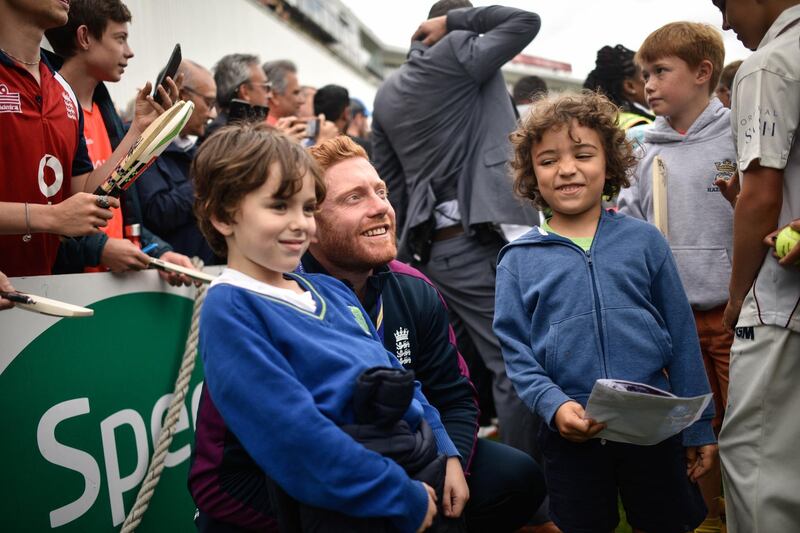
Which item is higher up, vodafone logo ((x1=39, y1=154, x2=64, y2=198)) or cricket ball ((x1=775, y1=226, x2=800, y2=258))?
cricket ball ((x1=775, y1=226, x2=800, y2=258))

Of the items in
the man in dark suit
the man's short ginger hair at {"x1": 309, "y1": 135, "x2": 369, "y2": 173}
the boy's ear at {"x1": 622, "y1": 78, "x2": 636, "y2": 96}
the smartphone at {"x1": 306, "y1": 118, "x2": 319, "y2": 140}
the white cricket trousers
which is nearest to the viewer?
the white cricket trousers

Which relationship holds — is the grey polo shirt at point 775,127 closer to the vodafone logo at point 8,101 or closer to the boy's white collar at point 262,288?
the boy's white collar at point 262,288

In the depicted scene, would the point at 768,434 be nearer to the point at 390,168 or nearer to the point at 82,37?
the point at 390,168

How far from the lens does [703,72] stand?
310cm

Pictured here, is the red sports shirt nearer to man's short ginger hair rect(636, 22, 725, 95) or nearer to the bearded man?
the bearded man

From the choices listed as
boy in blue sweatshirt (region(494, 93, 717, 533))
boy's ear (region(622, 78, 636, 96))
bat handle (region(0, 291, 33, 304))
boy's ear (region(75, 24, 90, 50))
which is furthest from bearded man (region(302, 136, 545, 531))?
boy's ear (region(622, 78, 636, 96))

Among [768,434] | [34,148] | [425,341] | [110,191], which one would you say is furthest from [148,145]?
[768,434]

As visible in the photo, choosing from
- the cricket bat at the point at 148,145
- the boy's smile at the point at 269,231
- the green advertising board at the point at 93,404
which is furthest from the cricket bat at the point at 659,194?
the green advertising board at the point at 93,404

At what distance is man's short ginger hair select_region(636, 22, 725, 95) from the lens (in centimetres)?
306

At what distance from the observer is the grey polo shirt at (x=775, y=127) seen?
193cm

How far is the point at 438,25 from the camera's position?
3.81 m

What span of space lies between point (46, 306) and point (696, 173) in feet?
8.19

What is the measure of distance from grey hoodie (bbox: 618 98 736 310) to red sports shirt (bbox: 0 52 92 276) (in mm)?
2400

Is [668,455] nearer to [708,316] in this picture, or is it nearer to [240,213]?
[708,316]
